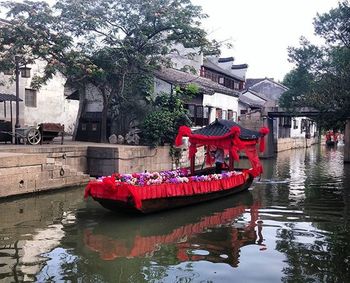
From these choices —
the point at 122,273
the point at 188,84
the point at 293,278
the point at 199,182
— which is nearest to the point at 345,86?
the point at 188,84

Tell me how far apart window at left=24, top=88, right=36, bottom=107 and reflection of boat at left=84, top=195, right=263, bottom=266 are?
17.7m

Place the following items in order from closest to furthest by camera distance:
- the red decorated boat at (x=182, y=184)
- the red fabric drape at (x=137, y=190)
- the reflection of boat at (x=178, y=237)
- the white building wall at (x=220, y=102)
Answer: the reflection of boat at (x=178, y=237), the red fabric drape at (x=137, y=190), the red decorated boat at (x=182, y=184), the white building wall at (x=220, y=102)

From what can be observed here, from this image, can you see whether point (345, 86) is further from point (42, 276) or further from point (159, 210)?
point (42, 276)

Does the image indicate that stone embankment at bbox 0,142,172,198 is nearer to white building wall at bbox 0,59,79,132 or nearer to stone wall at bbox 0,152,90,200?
stone wall at bbox 0,152,90,200

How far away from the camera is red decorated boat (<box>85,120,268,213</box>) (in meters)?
11.3

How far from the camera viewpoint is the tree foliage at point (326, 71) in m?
21.1

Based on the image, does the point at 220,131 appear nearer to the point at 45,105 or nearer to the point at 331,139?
the point at 45,105

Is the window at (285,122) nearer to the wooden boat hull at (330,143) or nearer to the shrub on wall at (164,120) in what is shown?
the wooden boat hull at (330,143)

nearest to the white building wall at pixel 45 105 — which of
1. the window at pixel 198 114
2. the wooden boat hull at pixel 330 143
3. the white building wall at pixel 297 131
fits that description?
the window at pixel 198 114

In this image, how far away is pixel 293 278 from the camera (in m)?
7.31

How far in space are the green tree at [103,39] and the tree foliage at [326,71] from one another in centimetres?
682

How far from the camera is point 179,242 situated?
31.4 ft

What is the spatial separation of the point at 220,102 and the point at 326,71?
318 inches

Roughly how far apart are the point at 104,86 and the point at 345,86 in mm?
12604
